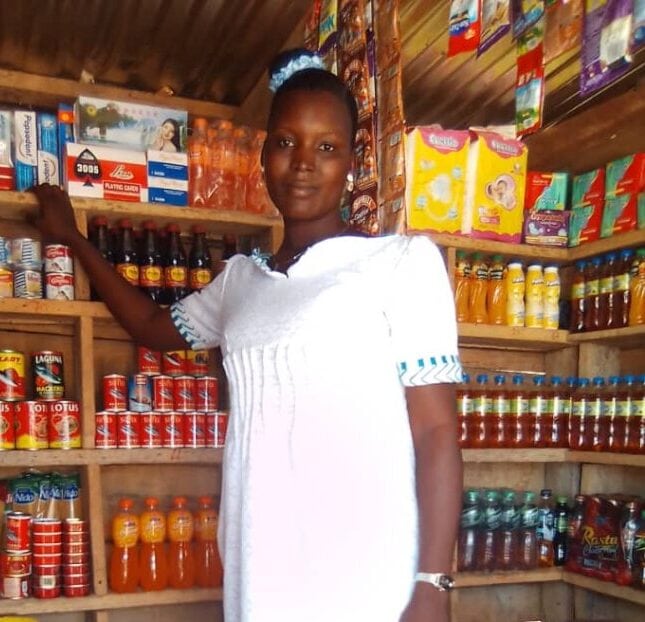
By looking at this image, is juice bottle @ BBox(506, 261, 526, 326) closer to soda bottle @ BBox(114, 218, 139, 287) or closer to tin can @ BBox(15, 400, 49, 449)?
soda bottle @ BBox(114, 218, 139, 287)

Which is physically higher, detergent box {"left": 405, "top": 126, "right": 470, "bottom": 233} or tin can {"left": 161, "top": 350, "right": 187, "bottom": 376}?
detergent box {"left": 405, "top": 126, "right": 470, "bottom": 233}

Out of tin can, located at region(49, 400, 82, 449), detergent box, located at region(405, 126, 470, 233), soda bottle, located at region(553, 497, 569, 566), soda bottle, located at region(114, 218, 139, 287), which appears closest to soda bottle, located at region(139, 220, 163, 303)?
soda bottle, located at region(114, 218, 139, 287)

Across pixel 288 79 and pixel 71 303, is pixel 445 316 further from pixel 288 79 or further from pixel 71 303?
pixel 71 303

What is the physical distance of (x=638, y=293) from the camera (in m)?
2.35

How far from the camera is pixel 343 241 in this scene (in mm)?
1257

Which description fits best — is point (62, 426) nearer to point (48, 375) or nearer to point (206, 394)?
point (48, 375)

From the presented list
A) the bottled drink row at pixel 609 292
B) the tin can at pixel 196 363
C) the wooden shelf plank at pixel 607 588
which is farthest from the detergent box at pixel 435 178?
the wooden shelf plank at pixel 607 588

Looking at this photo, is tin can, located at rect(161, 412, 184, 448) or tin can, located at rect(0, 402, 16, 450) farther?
tin can, located at rect(161, 412, 184, 448)

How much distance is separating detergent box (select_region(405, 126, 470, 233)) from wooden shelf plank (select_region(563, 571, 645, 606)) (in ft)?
3.95

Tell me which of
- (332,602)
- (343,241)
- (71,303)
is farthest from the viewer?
(71,303)

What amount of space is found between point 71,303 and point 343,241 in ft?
3.41

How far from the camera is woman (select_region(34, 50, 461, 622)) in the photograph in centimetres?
114

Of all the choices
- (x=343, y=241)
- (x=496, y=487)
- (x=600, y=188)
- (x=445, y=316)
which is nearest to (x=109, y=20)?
(x=343, y=241)

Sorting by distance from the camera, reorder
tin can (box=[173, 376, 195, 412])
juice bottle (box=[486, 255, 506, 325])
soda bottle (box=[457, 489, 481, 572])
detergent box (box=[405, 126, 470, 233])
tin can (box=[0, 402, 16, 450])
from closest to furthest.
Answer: tin can (box=[0, 402, 16, 450]) < tin can (box=[173, 376, 195, 412]) < detergent box (box=[405, 126, 470, 233]) < soda bottle (box=[457, 489, 481, 572]) < juice bottle (box=[486, 255, 506, 325])
